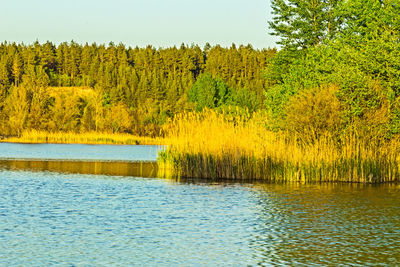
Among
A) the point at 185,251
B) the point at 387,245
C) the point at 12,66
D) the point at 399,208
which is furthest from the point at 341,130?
the point at 12,66

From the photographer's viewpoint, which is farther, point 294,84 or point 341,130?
point 294,84

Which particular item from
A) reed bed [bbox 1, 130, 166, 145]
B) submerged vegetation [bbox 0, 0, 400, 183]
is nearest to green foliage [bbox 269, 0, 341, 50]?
submerged vegetation [bbox 0, 0, 400, 183]

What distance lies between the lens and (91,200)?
64.1ft

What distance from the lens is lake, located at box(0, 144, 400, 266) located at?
38.1 feet

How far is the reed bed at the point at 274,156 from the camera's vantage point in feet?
84.6

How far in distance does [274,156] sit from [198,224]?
1196 centimetres

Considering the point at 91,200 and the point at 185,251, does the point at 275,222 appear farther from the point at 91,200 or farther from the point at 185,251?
the point at 91,200

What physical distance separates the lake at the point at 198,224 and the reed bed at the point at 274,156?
1.49 m

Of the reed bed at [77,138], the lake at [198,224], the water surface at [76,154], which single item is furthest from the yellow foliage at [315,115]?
the reed bed at [77,138]

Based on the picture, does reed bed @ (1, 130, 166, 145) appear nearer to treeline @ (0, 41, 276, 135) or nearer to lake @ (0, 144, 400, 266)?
treeline @ (0, 41, 276, 135)

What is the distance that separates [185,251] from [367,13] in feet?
94.5

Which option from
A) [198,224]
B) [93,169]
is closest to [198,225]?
[198,224]

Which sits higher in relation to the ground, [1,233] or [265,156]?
[265,156]

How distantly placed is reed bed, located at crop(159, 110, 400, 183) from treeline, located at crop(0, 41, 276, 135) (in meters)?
47.5
